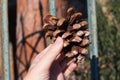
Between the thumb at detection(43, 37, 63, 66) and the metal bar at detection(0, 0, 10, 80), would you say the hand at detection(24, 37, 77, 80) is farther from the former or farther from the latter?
the metal bar at detection(0, 0, 10, 80)

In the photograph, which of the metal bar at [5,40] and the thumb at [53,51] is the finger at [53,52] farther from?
the metal bar at [5,40]

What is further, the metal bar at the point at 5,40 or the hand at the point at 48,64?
the metal bar at the point at 5,40

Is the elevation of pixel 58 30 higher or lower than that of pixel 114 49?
higher

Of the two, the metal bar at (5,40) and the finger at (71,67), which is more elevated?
the metal bar at (5,40)

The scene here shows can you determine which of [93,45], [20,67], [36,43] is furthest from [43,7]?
[93,45]

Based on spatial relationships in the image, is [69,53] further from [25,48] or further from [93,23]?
[25,48]

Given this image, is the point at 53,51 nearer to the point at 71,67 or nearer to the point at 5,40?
the point at 71,67

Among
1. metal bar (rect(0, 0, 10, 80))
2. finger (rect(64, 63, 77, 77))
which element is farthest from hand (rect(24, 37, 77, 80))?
metal bar (rect(0, 0, 10, 80))

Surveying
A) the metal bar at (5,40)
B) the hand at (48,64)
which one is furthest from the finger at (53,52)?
the metal bar at (5,40)
